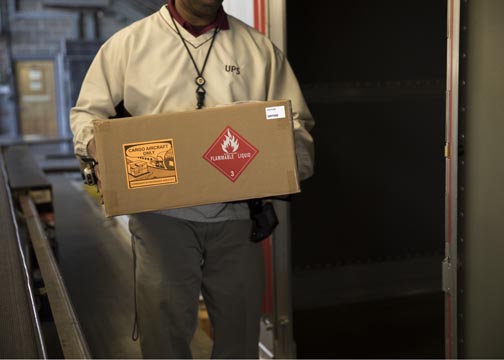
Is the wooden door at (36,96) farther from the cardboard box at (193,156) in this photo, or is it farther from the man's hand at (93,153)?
the cardboard box at (193,156)

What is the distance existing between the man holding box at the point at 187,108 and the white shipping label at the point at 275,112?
0.17 m

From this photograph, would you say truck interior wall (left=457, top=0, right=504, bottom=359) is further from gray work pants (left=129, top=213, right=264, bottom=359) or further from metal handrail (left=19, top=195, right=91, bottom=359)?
metal handrail (left=19, top=195, right=91, bottom=359)

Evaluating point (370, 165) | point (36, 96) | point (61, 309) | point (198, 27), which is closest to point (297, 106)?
point (198, 27)

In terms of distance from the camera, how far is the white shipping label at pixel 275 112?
5.30ft

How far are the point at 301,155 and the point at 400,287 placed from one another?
86.3 inches

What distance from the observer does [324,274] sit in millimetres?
3562

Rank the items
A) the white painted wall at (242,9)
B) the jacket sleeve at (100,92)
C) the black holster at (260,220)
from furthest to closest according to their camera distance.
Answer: the white painted wall at (242,9), the black holster at (260,220), the jacket sleeve at (100,92)

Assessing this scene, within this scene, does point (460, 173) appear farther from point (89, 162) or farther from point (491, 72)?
point (89, 162)

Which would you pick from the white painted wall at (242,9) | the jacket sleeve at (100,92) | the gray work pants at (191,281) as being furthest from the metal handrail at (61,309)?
the white painted wall at (242,9)

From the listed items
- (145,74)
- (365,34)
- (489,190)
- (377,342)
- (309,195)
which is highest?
(365,34)

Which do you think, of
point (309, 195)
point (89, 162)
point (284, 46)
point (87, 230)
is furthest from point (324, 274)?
point (87, 230)

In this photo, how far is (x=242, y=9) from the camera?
2.64m

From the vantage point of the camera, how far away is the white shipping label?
162 centimetres

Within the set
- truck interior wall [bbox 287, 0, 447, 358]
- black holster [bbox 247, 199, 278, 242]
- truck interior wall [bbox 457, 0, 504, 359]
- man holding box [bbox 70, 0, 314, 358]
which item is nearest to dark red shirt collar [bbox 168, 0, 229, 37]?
man holding box [bbox 70, 0, 314, 358]
